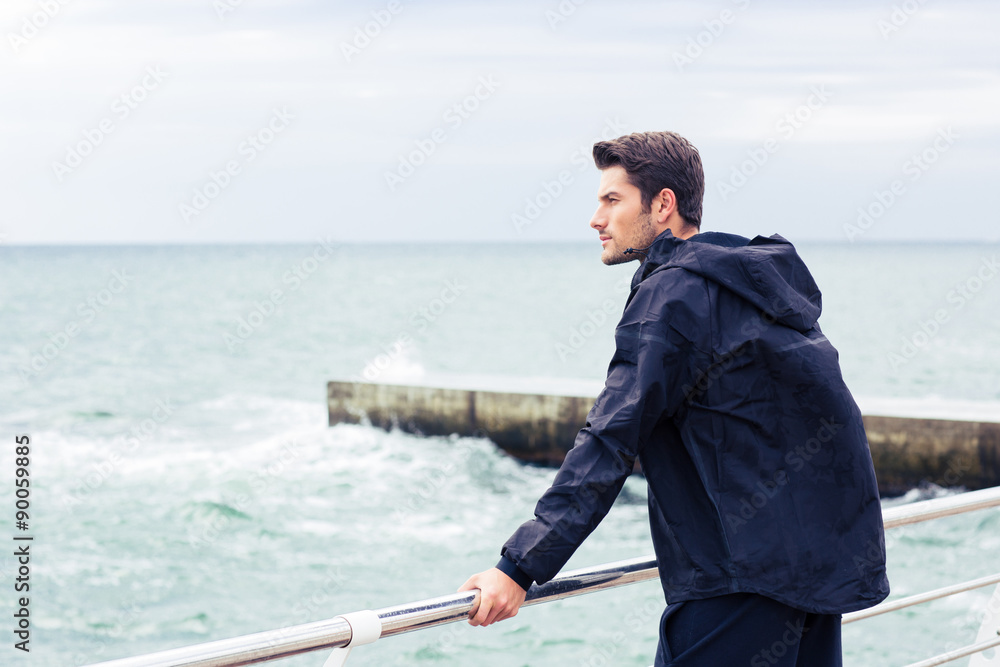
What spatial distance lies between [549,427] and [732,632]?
488 inches

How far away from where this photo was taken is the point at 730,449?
1569 millimetres

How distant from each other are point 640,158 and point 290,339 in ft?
138

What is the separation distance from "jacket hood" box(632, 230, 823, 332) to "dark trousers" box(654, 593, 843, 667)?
0.48 metres

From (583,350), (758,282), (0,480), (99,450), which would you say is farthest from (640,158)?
(583,350)

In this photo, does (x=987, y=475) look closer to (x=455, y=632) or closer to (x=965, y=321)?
→ (x=455, y=632)

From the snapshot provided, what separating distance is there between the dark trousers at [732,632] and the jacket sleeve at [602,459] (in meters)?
0.26

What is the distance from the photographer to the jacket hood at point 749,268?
1592 millimetres

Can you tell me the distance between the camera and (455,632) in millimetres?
8844

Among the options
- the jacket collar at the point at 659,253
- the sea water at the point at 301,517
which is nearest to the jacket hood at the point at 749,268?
the jacket collar at the point at 659,253

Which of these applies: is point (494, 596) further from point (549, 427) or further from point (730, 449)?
point (549, 427)

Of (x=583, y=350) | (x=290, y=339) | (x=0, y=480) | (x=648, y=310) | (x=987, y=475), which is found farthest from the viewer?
(x=290, y=339)

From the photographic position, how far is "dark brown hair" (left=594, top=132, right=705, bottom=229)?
5.90 ft

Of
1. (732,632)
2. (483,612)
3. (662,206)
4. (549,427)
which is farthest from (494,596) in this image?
(549,427)

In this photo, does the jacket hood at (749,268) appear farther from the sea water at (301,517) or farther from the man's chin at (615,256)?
the sea water at (301,517)
